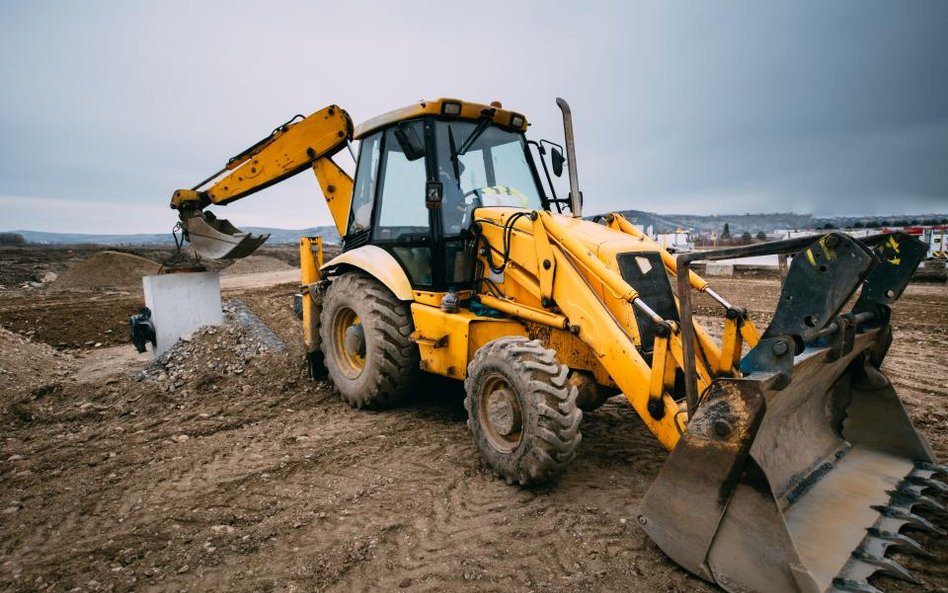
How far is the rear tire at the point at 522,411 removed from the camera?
10.1 ft

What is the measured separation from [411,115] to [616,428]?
3.20m

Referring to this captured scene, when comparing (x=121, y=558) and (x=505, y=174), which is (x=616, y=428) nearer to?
(x=505, y=174)

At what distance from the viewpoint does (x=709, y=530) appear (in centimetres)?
242

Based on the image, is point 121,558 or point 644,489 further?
point 644,489

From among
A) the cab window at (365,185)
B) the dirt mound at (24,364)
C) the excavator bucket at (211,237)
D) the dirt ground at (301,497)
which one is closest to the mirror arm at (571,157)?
the cab window at (365,185)

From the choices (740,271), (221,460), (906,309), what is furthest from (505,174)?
(740,271)

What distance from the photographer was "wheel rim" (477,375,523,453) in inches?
132

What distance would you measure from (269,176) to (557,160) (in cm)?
363

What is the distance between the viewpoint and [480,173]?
4.80 metres

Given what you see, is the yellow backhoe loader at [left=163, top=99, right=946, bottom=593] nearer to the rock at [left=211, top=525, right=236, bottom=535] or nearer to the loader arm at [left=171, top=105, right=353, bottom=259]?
the loader arm at [left=171, top=105, right=353, bottom=259]

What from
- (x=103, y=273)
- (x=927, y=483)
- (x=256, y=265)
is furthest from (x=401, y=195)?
(x=256, y=265)

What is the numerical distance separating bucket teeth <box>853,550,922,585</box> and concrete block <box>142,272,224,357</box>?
6.93 m

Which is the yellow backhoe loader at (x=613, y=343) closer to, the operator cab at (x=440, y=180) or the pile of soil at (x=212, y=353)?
the operator cab at (x=440, y=180)

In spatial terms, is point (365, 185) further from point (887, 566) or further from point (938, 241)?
point (938, 241)
